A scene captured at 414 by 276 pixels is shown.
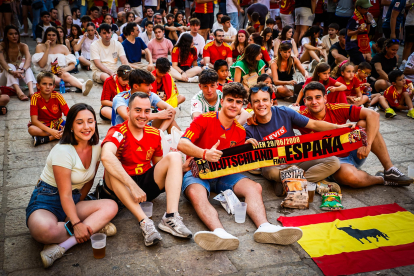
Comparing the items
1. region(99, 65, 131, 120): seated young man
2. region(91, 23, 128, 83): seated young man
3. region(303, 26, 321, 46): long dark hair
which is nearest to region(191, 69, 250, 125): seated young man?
region(99, 65, 131, 120): seated young man

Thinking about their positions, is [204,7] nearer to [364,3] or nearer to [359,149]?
[364,3]

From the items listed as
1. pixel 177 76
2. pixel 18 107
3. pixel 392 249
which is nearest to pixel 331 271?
pixel 392 249

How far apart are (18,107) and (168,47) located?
4.23 m

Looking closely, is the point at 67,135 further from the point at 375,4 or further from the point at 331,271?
the point at 375,4

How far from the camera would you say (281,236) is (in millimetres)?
2809

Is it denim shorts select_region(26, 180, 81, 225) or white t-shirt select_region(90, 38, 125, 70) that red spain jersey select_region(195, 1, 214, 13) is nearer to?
white t-shirt select_region(90, 38, 125, 70)

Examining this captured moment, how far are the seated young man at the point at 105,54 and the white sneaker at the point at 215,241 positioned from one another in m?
5.89

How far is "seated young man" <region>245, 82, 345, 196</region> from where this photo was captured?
369cm

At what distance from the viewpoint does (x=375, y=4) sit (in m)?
10.3

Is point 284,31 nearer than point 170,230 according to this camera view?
No

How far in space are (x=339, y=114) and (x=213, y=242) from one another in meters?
2.22

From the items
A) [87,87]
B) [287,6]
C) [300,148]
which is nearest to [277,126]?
[300,148]

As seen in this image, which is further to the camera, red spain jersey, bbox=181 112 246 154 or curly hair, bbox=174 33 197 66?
curly hair, bbox=174 33 197 66

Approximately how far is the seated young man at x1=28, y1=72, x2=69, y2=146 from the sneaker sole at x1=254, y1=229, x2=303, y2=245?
3.23 metres
